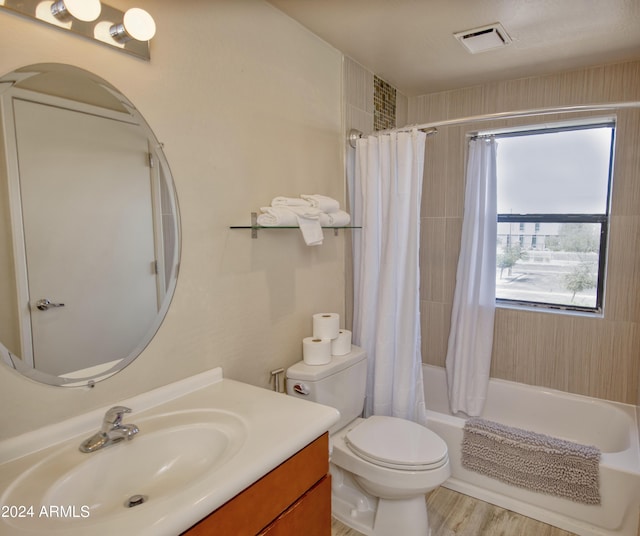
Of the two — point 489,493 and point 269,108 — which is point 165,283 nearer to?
point 269,108

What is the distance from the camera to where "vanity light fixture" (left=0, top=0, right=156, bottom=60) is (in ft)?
3.44

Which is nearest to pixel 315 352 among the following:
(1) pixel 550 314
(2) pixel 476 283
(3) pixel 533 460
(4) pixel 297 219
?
(4) pixel 297 219

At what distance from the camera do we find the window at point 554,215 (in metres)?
2.49

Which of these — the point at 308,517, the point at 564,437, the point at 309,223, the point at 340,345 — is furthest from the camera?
the point at 564,437

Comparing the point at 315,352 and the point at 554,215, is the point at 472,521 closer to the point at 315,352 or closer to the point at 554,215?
the point at 315,352

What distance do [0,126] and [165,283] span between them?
2.00 feet

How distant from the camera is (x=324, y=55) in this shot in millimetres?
2123

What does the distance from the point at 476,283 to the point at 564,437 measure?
1062mm

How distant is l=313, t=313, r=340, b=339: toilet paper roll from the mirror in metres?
0.78

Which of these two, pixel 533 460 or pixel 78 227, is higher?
pixel 78 227

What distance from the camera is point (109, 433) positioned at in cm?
110

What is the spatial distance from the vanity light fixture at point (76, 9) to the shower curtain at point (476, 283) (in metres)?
2.22

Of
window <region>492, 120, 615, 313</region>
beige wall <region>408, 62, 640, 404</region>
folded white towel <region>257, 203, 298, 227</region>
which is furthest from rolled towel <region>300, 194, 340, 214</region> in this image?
window <region>492, 120, 615, 313</region>

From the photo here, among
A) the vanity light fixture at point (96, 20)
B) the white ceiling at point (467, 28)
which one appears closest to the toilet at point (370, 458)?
the vanity light fixture at point (96, 20)
